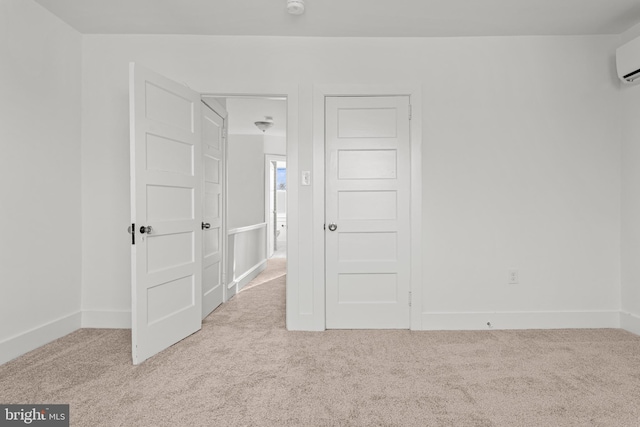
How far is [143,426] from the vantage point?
170 cm

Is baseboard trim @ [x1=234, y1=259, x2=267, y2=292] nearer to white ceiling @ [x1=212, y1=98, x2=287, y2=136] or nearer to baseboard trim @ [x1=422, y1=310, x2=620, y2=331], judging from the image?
white ceiling @ [x1=212, y1=98, x2=287, y2=136]

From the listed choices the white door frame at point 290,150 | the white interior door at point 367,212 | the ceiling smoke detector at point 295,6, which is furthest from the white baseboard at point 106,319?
the ceiling smoke detector at point 295,6

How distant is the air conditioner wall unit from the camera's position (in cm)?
275

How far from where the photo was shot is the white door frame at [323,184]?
3.11 meters

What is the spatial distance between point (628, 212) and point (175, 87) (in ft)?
12.5

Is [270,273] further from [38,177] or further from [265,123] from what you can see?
[38,177]

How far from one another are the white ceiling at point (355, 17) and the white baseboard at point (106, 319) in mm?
2378

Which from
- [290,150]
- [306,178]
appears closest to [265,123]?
[290,150]

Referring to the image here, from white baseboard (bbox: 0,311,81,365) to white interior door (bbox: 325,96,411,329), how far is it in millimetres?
2114

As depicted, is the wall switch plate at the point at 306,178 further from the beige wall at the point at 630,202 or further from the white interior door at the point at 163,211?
the beige wall at the point at 630,202

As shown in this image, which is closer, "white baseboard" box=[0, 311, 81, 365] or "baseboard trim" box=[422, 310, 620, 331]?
"white baseboard" box=[0, 311, 81, 365]

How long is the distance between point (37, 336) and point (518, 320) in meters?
3.78

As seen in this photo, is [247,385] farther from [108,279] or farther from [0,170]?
[0,170]

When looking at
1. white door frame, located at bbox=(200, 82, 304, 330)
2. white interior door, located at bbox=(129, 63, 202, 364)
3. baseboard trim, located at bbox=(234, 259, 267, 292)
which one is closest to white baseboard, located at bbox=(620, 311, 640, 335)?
white door frame, located at bbox=(200, 82, 304, 330)
